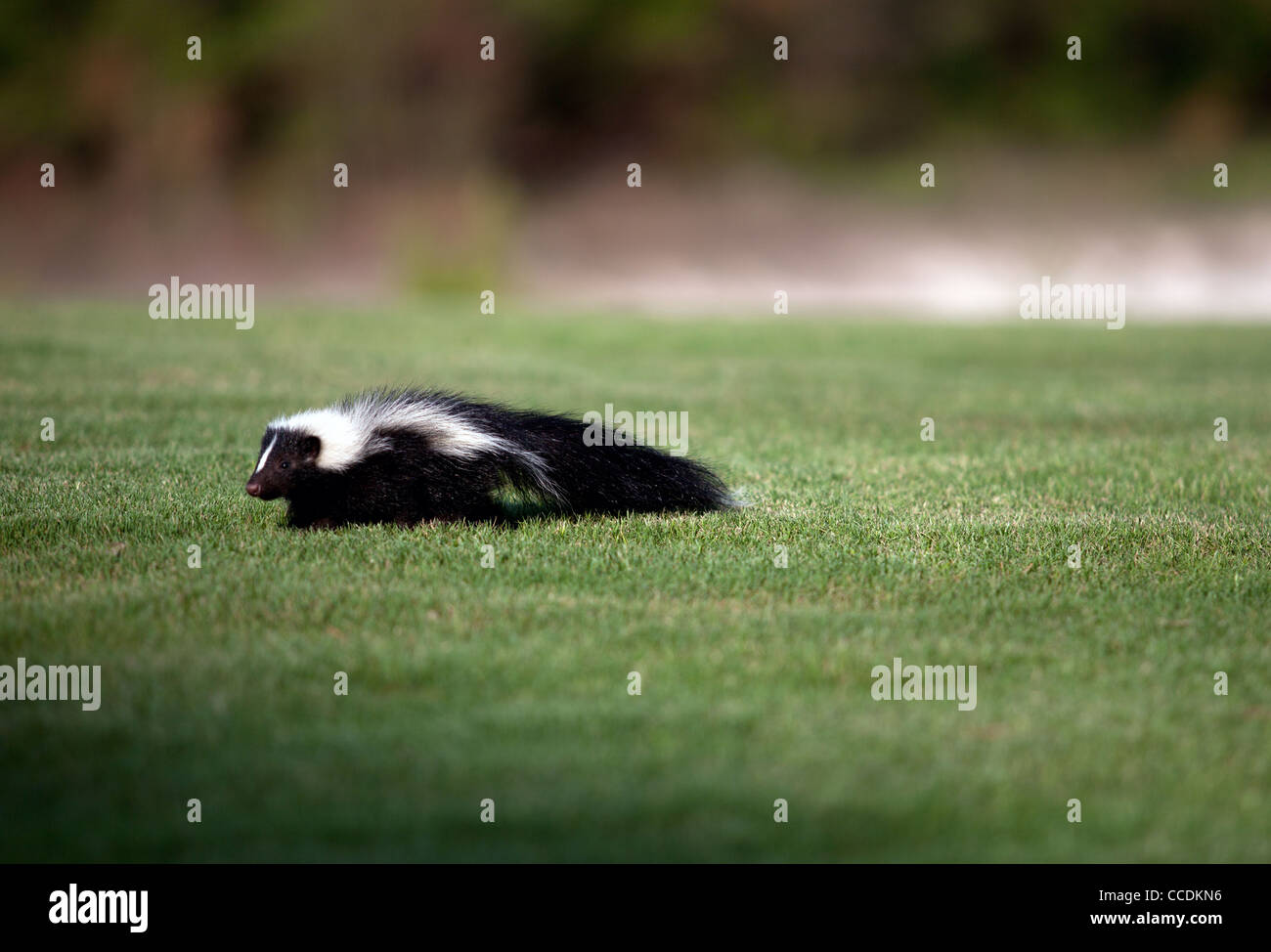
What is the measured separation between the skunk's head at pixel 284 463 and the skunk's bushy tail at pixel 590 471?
3.83ft

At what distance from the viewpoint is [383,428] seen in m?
8.40

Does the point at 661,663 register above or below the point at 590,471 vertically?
below

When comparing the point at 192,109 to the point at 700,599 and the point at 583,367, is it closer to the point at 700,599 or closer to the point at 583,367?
the point at 583,367

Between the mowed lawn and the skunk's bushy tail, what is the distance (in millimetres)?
198

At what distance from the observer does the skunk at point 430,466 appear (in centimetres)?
827

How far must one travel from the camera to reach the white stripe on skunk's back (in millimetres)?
8266

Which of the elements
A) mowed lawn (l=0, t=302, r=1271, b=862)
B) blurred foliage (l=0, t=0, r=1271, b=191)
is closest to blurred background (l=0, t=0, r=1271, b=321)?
blurred foliage (l=0, t=0, r=1271, b=191)

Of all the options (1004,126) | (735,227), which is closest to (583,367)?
(735,227)

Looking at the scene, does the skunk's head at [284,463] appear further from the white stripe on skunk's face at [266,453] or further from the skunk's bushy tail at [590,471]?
the skunk's bushy tail at [590,471]

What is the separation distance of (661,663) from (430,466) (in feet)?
9.02

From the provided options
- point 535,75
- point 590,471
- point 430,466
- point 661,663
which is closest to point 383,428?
point 430,466

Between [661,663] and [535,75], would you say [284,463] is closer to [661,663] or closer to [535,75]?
[661,663]

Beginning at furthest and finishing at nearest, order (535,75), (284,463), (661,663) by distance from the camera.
→ (535,75) → (284,463) → (661,663)
